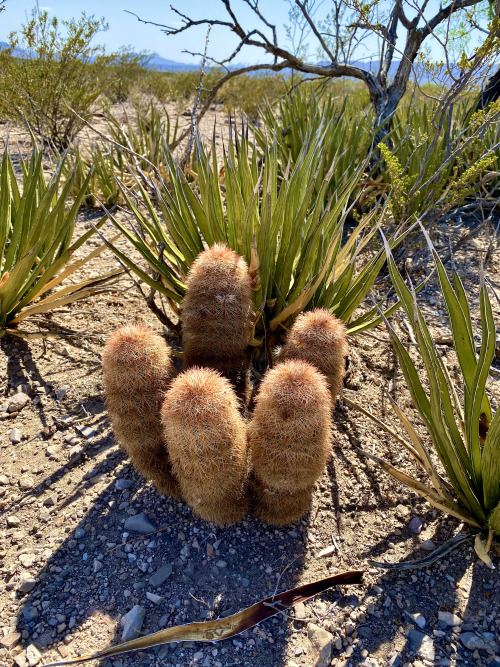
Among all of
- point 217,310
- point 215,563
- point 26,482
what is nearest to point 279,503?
point 215,563

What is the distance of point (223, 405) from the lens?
1310 millimetres

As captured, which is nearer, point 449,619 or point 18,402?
point 449,619

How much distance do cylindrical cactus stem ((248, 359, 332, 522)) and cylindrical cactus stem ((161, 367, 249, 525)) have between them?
0.08m

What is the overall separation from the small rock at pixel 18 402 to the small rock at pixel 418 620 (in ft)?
5.72

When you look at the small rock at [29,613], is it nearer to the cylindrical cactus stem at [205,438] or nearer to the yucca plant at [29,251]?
the cylindrical cactus stem at [205,438]

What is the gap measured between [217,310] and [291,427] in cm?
50

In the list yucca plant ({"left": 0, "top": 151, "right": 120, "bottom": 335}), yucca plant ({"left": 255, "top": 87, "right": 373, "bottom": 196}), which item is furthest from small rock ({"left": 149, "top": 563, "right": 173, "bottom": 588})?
yucca plant ({"left": 255, "top": 87, "right": 373, "bottom": 196})

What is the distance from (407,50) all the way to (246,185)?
2.89 metres

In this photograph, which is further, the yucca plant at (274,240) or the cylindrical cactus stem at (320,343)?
the yucca plant at (274,240)

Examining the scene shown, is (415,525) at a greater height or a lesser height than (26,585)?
greater

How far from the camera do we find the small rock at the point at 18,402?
7.16 feet

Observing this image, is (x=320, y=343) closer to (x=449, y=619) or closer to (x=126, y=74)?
(x=449, y=619)

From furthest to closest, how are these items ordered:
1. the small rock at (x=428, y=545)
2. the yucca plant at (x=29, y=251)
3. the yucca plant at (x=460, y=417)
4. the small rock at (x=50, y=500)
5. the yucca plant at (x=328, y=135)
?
the yucca plant at (x=328, y=135)
the yucca plant at (x=29, y=251)
the small rock at (x=50, y=500)
the small rock at (x=428, y=545)
the yucca plant at (x=460, y=417)

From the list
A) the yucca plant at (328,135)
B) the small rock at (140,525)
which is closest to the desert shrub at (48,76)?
the yucca plant at (328,135)
